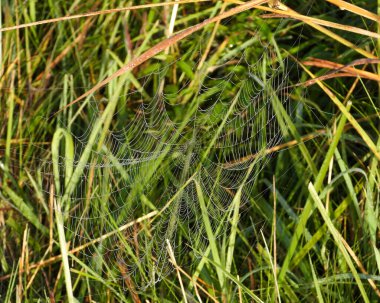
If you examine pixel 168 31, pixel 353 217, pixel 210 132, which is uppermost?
pixel 168 31

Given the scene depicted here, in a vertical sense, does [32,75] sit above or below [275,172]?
above

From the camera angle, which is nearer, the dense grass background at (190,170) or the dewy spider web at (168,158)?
the dense grass background at (190,170)

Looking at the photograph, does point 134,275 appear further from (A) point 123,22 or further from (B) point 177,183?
(A) point 123,22

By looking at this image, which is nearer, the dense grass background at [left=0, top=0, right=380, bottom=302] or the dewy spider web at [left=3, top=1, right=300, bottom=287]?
the dense grass background at [left=0, top=0, right=380, bottom=302]

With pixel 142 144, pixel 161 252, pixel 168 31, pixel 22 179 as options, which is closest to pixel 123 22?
pixel 168 31
